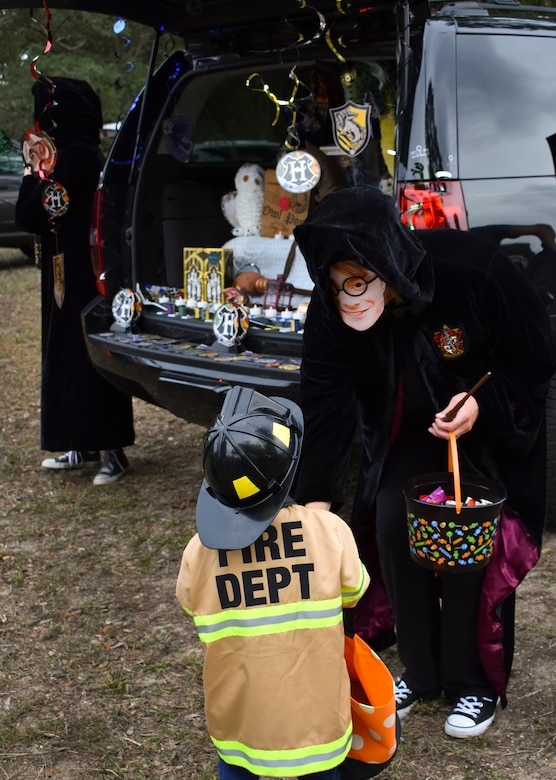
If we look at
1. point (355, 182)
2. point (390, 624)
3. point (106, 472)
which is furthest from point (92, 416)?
point (390, 624)

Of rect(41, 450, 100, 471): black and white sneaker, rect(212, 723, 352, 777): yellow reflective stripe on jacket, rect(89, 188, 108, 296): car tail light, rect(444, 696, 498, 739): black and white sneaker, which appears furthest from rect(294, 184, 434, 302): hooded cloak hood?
rect(41, 450, 100, 471): black and white sneaker

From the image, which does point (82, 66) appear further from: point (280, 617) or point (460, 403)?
point (280, 617)

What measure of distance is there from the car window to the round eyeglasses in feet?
3.44

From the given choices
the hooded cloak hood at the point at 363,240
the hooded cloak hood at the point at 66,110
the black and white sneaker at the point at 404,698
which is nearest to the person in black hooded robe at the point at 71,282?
the hooded cloak hood at the point at 66,110

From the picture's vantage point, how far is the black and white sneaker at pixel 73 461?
4883 mm

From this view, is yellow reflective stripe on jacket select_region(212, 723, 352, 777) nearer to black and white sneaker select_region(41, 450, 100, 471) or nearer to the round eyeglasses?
the round eyeglasses

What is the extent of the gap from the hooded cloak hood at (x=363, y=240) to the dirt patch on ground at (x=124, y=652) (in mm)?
1194

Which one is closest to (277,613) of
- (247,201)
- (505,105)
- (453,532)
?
(453,532)

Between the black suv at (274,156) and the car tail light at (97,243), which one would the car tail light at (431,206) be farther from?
the car tail light at (97,243)

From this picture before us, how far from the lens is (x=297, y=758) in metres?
1.86

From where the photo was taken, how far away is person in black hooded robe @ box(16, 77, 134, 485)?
173 inches

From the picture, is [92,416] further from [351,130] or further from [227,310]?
[351,130]

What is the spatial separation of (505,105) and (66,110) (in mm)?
2117

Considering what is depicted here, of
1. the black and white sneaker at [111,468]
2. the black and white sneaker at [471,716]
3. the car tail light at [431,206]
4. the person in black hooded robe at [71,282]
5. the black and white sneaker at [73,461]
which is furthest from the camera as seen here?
the black and white sneaker at [73,461]
